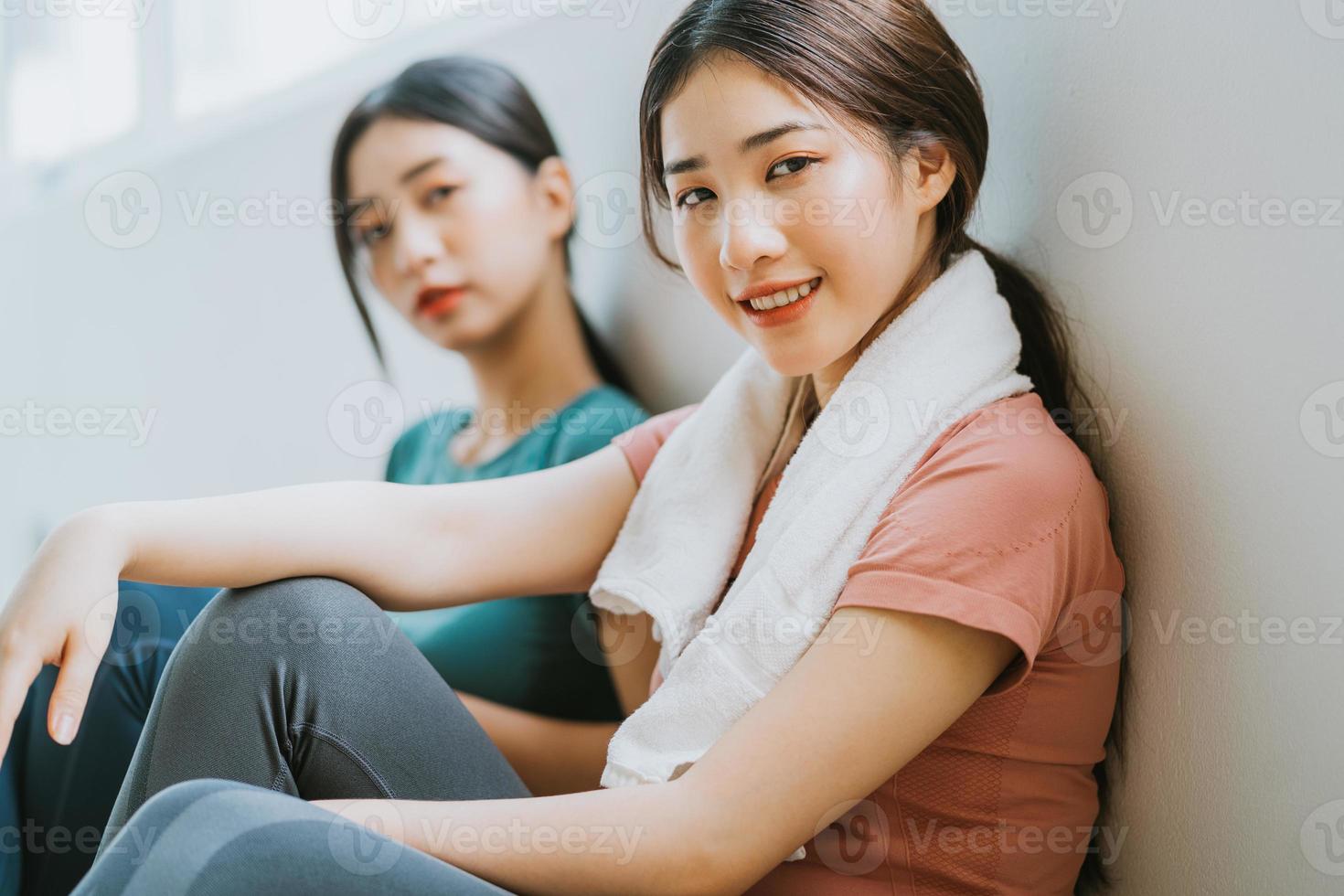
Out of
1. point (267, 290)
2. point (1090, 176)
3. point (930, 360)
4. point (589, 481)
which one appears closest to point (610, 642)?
point (589, 481)

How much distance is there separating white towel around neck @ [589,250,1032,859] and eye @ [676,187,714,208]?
0.16 metres

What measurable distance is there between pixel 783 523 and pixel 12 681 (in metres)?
0.52

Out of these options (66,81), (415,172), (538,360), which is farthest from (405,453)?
(66,81)

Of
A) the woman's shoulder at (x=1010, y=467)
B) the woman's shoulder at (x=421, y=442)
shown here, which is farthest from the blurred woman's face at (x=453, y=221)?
the woman's shoulder at (x=1010, y=467)

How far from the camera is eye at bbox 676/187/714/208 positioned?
0.84 m

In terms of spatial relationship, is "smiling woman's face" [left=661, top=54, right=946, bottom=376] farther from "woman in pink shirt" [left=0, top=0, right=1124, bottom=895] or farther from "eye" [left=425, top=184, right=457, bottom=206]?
"eye" [left=425, top=184, right=457, bottom=206]

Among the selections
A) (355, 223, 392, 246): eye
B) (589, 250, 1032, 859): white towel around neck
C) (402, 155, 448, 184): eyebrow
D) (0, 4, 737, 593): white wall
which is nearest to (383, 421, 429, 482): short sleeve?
(0, 4, 737, 593): white wall

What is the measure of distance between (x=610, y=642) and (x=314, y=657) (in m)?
0.40

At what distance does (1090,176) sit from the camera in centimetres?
84

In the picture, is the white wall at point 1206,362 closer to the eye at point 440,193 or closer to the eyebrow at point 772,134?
the eyebrow at point 772,134

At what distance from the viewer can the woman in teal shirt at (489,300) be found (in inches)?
47.4

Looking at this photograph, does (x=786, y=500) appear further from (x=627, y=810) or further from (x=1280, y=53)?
(x=1280, y=53)

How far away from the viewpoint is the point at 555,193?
1.43 meters

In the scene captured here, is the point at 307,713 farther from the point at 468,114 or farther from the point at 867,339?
the point at 468,114
